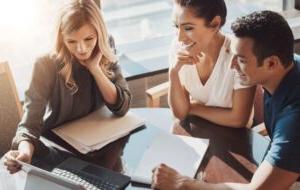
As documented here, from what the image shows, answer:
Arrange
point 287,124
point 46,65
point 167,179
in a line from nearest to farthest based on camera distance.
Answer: point 287,124, point 167,179, point 46,65

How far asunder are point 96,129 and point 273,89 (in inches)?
27.7

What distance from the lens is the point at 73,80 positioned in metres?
1.88

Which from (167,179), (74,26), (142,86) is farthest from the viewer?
(142,86)

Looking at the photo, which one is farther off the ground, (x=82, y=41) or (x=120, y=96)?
(x=82, y=41)

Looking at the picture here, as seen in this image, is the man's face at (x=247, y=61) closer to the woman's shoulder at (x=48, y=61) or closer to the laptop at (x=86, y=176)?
the laptop at (x=86, y=176)

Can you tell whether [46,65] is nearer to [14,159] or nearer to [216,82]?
[14,159]

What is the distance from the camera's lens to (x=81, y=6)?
5.84 feet

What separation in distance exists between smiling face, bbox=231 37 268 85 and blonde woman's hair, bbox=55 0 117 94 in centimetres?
57

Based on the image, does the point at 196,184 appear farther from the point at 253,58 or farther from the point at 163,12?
the point at 163,12

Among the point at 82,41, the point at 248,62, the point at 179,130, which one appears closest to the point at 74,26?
the point at 82,41

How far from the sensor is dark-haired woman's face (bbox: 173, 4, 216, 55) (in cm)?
181

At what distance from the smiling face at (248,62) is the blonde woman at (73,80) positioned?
1.88 ft

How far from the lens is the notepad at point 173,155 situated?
61.5 inches

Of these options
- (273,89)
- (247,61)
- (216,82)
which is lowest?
(216,82)
